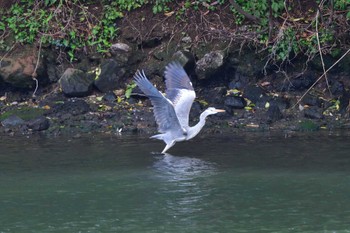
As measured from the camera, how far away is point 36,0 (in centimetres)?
1545

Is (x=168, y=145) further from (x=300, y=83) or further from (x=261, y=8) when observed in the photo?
(x=261, y=8)

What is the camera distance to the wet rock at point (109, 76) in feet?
48.3

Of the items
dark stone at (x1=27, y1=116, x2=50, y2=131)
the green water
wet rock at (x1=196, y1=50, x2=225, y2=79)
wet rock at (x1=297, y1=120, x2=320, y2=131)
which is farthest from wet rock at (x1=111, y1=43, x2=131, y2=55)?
wet rock at (x1=297, y1=120, x2=320, y2=131)

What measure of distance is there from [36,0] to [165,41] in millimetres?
2360

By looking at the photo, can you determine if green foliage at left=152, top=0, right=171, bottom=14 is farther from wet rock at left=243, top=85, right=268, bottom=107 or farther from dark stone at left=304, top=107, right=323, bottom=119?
dark stone at left=304, top=107, right=323, bottom=119

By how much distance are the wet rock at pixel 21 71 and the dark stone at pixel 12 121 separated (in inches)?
39.7

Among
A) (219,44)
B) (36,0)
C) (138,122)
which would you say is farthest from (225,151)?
(36,0)

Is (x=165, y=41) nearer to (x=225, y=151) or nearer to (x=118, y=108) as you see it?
(x=118, y=108)

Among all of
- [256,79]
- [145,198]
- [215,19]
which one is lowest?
[145,198]

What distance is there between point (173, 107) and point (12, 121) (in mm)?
3434

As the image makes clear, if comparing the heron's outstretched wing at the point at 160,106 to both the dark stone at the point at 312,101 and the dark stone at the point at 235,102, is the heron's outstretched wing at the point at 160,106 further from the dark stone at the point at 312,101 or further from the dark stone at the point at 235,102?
the dark stone at the point at 312,101

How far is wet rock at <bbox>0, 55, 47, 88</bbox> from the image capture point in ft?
48.5

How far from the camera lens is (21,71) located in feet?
48.5

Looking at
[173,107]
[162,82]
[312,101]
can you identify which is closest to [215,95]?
[162,82]
